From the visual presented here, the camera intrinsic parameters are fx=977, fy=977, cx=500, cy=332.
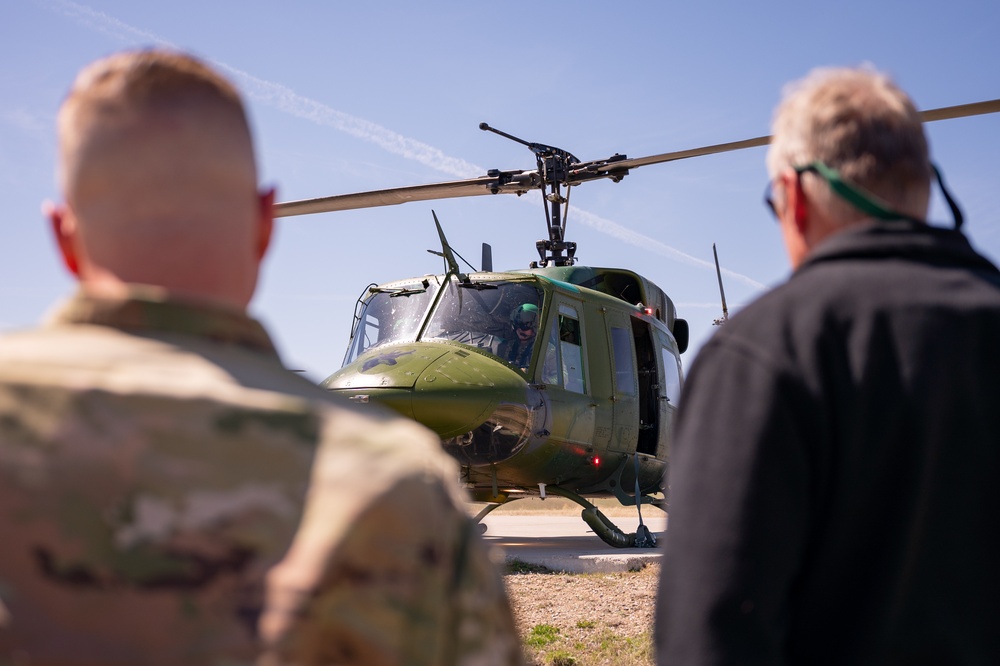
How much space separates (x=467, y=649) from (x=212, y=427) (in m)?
0.38

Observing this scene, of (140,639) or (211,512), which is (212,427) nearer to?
(211,512)

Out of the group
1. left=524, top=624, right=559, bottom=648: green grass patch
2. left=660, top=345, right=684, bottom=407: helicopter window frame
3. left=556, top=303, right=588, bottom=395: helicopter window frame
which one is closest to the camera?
left=524, top=624, right=559, bottom=648: green grass patch

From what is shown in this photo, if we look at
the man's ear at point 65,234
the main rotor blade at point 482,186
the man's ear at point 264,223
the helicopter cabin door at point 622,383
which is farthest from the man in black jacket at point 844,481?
the helicopter cabin door at point 622,383

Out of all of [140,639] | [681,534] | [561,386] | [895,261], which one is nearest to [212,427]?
[140,639]

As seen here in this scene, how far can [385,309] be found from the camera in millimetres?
9977

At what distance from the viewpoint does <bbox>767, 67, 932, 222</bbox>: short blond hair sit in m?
1.80

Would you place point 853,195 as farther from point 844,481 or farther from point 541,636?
point 541,636

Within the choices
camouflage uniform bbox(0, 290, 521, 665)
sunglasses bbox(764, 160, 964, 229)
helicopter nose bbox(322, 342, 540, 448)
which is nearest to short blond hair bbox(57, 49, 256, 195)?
camouflage uniform bbox(0, 290, 521, 665)

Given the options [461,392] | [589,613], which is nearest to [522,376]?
[461,392]

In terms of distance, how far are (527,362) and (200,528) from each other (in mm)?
8206

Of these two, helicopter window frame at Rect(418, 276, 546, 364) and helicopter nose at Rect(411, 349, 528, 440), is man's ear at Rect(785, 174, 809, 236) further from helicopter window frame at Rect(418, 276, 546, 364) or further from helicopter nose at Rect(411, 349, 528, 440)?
helicopter window frame at Rect(418, 276, 546, 364)

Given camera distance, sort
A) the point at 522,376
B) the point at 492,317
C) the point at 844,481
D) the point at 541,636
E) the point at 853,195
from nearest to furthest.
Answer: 1. the point at 844,481
2. the point at 853,195
3. the point at 541,636
4. the point at 522,376
5. the point at 492,317

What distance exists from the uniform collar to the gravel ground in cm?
398

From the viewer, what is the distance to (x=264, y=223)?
4.22 feet
